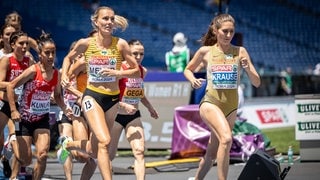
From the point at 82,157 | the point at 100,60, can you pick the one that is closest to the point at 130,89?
the point at 82,157

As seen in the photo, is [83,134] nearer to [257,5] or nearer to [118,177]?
[118,177]

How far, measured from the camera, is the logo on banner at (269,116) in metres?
23.8

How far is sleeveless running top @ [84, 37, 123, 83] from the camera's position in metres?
9.27

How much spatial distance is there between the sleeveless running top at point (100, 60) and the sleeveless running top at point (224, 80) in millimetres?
1192

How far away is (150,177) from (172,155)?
2628mm

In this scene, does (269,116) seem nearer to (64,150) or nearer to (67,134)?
(67,134)

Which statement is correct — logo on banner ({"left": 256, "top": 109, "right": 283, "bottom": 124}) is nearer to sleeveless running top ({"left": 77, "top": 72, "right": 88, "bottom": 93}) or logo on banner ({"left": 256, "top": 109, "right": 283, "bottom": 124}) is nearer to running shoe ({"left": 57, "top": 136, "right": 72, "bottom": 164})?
sleeveless running top ({"left": 77, "top": 72, "right": 88, "bottom": 93})

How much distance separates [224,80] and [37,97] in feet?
7.51

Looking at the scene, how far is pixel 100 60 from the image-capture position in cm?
927

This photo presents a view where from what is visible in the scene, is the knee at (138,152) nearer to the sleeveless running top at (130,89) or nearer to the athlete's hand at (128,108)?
the athlete's hand at (128,108)

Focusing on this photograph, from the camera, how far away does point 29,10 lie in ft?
100

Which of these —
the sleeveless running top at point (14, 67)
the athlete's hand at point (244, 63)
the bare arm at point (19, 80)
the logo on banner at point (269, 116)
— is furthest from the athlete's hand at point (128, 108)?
the logo on banner at point (269, 116)

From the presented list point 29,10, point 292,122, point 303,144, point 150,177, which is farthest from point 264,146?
point 29,10

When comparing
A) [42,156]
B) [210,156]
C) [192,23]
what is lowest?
[192,23]
